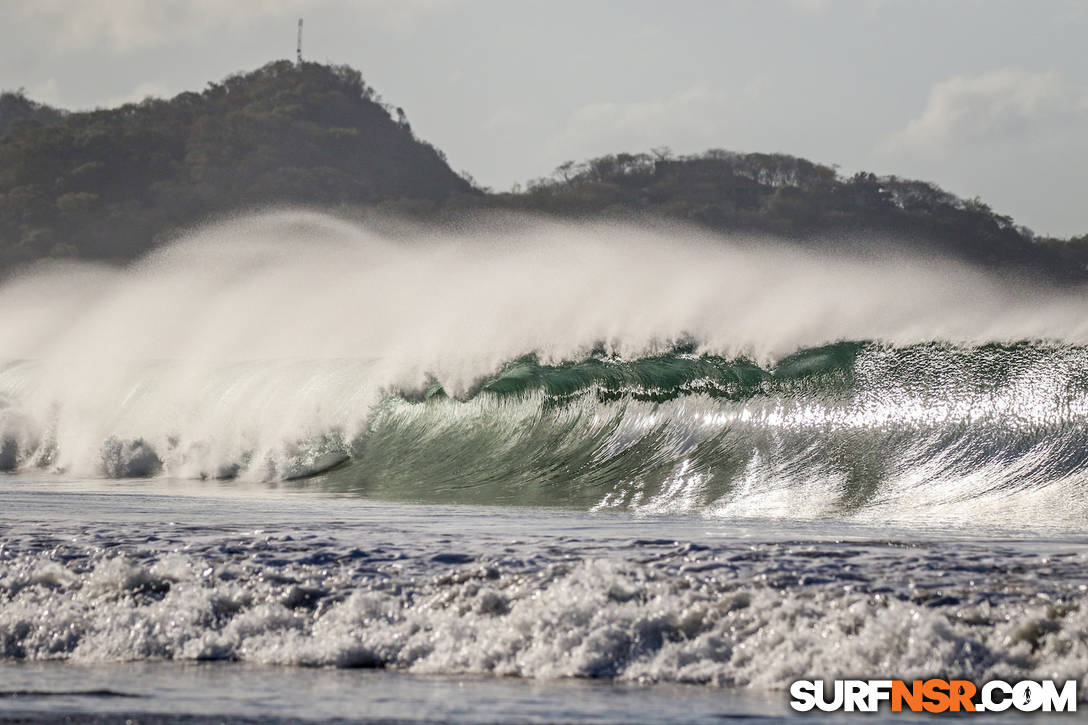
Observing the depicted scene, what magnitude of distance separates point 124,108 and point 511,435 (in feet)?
526

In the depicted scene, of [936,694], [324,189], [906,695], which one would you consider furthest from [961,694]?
[324,189]

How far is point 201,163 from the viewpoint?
154125 millimetres

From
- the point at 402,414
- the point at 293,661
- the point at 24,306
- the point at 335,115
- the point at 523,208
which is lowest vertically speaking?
the point at 293,661

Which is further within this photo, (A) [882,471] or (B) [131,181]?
(B) [131,181]

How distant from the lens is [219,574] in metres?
8.54

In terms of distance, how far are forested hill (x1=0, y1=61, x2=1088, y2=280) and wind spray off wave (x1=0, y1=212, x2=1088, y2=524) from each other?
112m

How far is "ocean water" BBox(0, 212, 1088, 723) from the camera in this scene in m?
6.72

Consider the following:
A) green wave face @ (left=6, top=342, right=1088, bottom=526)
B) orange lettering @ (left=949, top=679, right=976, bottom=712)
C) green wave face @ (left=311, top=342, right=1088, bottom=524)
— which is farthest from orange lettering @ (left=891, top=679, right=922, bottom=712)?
green wave face @ (left=311, top=342, right=1088, bottom=524)

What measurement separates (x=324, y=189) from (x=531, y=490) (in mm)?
137188

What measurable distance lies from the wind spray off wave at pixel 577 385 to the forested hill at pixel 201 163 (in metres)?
112

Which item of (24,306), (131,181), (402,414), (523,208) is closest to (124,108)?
(131,181)

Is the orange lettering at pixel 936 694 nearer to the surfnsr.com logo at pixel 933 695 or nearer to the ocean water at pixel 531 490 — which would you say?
the surfnsr.com logo at pixel 933 695

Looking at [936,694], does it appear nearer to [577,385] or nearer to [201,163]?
[577,385]

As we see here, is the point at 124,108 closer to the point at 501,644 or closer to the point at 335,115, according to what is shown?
the point at 335,115
